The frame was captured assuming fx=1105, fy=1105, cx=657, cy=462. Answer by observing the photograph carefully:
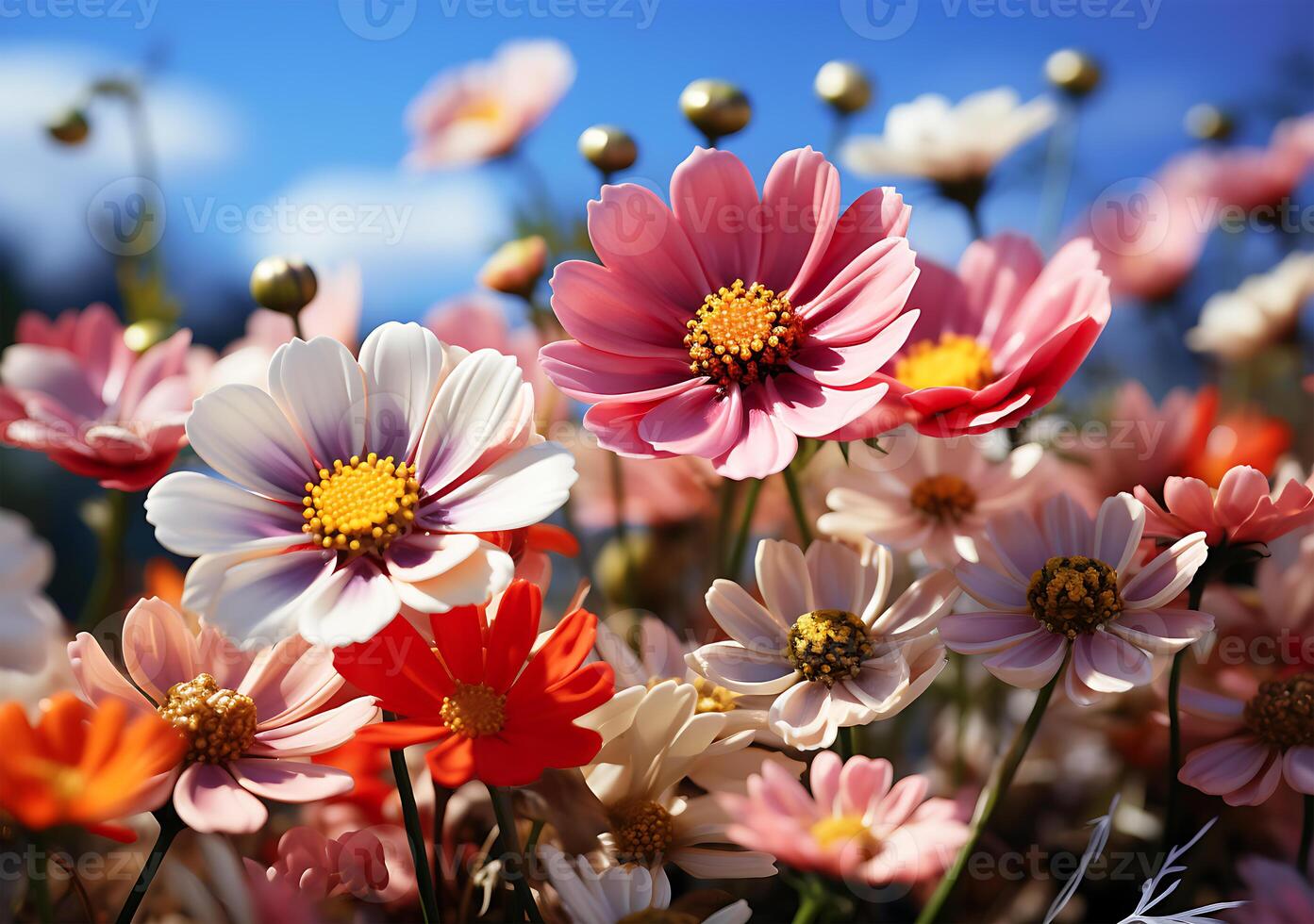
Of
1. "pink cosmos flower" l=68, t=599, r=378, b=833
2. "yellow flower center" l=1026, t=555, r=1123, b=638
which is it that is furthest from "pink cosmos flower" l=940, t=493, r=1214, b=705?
"pink cosmos flower" l=68, t=599, r=378, b=833

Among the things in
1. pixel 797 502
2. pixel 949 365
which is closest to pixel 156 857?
pixel 797 502

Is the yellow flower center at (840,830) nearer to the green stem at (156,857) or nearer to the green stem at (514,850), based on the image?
the green stem at (514,850)

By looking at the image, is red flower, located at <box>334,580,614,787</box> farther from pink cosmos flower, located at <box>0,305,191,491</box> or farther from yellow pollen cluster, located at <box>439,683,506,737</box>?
pink cosmos flower, located at <box>0,305,191,491</box>

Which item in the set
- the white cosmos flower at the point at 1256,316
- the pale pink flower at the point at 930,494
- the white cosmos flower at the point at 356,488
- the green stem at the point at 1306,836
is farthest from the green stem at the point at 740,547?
the white cosmos flower at the point at 1256,316

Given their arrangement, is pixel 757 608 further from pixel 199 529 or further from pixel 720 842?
pixel 199 529

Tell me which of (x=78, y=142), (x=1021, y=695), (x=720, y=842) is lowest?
(x=1021, y=695)

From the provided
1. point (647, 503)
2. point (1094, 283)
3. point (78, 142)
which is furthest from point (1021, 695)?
point (78, 142)
